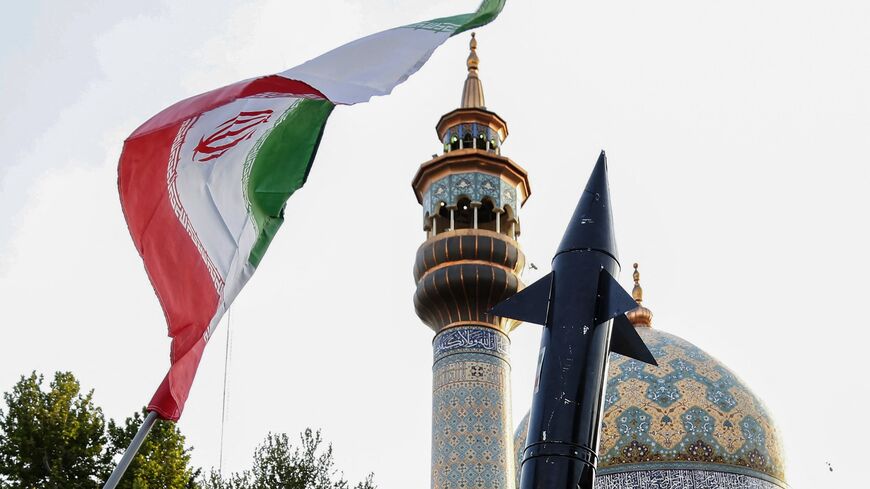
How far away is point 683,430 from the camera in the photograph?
20359 mm

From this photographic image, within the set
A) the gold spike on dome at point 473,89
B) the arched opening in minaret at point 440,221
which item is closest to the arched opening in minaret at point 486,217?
the arched opening in minaret at point 440,221

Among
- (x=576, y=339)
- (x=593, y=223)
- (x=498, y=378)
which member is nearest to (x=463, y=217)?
(x=498, y=378)

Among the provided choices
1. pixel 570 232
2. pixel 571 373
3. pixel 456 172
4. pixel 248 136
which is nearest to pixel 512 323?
pixel 456 172

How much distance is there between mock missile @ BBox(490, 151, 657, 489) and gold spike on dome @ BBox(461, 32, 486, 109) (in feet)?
20.7

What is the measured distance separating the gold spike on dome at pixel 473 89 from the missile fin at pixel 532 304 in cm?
728

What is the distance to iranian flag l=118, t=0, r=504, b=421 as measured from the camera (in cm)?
705

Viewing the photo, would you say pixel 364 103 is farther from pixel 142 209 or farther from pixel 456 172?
pixel 456 172

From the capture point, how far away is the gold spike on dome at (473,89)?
18516 millimetres

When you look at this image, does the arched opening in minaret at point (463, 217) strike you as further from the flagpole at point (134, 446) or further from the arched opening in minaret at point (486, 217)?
the flagpole at point (134, 446)

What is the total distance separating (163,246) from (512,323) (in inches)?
388

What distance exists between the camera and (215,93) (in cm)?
759

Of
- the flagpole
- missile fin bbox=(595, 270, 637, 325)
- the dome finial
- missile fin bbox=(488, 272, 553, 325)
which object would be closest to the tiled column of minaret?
missile fin bbox=(488, 272, 553, 325)

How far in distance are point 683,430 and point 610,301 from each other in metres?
10.0

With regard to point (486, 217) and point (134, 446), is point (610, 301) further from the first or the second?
point (486, 217)
